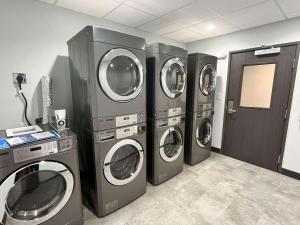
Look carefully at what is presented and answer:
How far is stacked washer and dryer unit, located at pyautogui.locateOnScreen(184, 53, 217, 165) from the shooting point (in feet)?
8.55

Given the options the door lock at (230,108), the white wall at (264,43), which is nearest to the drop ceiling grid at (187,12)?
the white wall at (264,43)

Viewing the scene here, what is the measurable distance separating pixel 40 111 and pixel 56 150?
92 cm

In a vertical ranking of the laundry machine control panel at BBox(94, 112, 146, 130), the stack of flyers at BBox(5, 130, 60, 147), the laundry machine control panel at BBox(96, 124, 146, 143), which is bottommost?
the laundry machine control panel at BBox(96, 124, 146, 143)

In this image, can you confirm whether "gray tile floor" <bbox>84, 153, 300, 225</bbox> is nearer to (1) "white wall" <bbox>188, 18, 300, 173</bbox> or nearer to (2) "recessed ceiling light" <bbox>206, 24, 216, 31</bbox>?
(1) "white wall" <bbox>188, 18, 300, 173</bbox>

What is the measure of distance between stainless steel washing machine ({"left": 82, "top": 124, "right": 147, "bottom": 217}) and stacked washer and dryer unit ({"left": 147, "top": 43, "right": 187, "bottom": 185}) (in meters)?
0.29

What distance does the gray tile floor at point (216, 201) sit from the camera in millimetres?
1721

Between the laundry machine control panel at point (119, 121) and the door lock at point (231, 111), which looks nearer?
the laundry machine control panel at point (119, 121)

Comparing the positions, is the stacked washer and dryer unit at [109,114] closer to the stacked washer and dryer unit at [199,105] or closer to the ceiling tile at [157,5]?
the ceiling tile at [157,5]

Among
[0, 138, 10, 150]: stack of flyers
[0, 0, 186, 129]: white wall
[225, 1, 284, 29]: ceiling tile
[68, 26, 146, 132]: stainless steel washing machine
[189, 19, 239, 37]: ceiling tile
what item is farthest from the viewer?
[189, 19, 239, 37]: ceiling tile

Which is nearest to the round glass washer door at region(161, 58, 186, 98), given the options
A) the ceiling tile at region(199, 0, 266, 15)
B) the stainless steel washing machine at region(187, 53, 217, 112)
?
the stainless steel washing machine at region(187, 53, 217, 112)

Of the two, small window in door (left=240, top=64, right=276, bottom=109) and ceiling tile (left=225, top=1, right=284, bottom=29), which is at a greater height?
ceiling tile (left=225, top=1, right=284, bottom=29)

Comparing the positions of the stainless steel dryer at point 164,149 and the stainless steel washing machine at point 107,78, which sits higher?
the stainless steel washing machine at point 107,78

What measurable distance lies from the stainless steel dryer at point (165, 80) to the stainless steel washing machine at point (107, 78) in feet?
0.88

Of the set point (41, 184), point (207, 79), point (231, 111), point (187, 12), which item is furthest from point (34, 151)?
point (231, 111)
